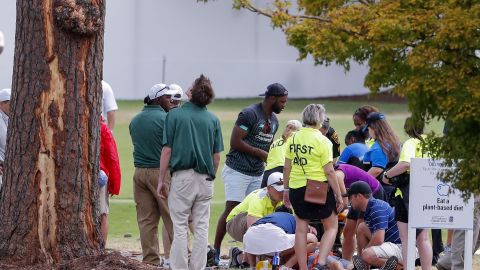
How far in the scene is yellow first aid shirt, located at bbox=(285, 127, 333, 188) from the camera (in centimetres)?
984

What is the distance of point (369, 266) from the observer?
1031cm

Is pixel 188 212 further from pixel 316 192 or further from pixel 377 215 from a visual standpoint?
pixel 377 215

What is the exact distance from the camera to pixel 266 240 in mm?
9992

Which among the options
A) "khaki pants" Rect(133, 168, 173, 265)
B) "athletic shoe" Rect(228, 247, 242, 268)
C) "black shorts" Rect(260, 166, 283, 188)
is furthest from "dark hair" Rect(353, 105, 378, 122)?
"khaki pants" Rect(133, 168, 173, 265)

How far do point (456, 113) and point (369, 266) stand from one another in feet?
15.2

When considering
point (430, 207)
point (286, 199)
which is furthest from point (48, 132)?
point (430, 207)

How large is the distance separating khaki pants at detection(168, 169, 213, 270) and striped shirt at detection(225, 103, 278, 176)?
2.04 metres

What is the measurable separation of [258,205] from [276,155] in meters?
0.92

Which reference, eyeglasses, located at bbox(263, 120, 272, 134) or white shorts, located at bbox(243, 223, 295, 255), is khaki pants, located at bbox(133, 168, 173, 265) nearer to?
white shorts, located at bbox(243, 223, 295, 255)

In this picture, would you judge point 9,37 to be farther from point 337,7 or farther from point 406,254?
point 337,7

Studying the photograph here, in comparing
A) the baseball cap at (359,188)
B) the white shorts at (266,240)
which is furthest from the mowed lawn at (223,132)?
the baseball cap at (359,188)

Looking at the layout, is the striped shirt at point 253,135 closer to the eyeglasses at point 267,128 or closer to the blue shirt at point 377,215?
the eyeglasses at point 267,128

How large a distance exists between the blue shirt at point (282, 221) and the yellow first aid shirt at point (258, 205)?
38cm

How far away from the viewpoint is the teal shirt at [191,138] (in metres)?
9.61
